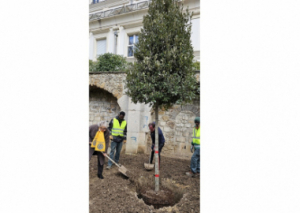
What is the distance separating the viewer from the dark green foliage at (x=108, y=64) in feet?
21.0

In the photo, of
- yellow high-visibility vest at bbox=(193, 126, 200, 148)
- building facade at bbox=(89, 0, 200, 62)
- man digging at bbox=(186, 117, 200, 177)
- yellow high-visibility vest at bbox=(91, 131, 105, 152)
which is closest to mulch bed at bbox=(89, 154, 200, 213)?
man digging at bbox=(186, 117, 200, 177)

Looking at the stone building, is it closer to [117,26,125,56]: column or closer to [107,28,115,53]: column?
[107,28,115,53]: column

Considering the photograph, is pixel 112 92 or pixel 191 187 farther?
pixel 112 92

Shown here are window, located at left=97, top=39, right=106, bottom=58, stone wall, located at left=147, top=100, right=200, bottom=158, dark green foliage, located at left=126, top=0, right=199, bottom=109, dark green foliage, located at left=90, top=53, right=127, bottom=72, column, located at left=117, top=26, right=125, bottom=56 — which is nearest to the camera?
dark green foliage, located at left=126, top=0, right=199, bottom=109

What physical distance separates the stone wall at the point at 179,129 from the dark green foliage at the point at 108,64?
2475 millimetres

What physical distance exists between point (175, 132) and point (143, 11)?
5.01 m

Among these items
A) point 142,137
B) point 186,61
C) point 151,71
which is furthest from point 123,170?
point 186,61

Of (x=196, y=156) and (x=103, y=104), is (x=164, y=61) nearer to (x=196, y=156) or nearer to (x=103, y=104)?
(x=196, y=156)

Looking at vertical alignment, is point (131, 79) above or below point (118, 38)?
below

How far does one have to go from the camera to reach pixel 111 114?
5.46 metres

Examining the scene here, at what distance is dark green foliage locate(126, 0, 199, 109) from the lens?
262 centimetres

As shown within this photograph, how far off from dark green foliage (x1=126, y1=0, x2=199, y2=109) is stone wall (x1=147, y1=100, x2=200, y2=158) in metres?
2.33

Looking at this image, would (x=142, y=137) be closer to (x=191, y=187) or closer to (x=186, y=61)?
(x=191, y=187)

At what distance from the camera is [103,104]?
541cm
